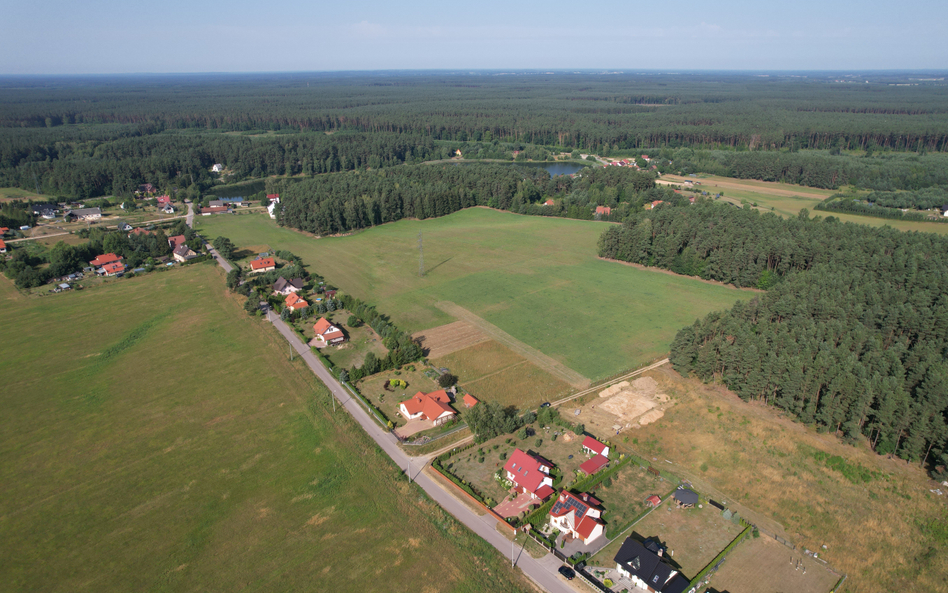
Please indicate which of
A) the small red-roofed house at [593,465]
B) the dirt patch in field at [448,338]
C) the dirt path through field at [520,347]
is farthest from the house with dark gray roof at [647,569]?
the dirt patch in field at [448,338]

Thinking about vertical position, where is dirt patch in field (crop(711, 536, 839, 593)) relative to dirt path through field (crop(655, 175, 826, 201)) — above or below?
below

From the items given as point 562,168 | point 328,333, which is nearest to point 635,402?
point 328,333

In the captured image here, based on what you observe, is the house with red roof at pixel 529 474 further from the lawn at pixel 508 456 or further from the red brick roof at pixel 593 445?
the red brick roof at pixel 593 445

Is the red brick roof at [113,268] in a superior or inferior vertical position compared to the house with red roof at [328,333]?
superior

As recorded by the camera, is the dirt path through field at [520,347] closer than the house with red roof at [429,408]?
No

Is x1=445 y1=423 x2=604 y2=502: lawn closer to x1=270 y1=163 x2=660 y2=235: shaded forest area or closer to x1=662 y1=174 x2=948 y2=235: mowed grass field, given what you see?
x1=270 y1=163 x2=660 y2=235: shaded forest area

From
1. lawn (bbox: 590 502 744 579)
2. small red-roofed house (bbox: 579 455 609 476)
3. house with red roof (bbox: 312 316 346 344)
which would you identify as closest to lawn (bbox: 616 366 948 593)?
lawn (bbox: 590 502 744 579)
